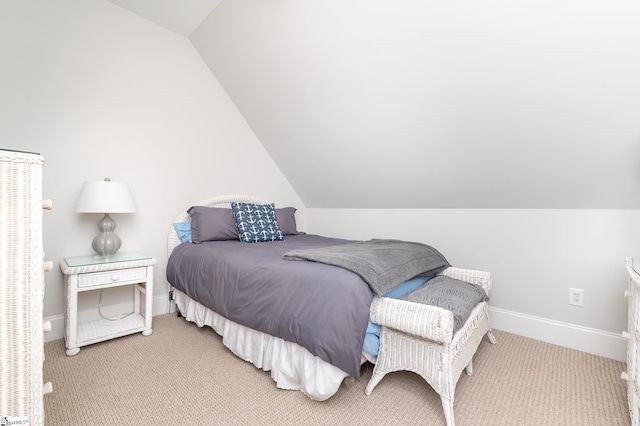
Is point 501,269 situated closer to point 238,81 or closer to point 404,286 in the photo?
point 404,286

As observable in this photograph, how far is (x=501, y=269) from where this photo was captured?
2.41 m

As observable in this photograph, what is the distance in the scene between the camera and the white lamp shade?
206 centimetres

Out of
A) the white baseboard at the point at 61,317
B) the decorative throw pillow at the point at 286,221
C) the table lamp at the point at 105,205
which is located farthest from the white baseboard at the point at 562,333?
the table lamp at the point at 105,205

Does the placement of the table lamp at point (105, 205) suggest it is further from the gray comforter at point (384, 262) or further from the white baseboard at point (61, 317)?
the gray comforter at point (384, 262)

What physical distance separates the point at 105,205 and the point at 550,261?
3211 mm

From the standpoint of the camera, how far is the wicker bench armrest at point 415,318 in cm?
127

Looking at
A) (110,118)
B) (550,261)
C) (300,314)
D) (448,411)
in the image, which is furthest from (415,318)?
(110,118)

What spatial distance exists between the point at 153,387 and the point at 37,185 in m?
1.21

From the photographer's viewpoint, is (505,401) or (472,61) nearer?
(505,401)

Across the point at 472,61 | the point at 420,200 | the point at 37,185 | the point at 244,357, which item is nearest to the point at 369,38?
the point at 472,61

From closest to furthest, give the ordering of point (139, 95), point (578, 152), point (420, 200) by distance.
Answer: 1. point (578, 152)
2. point (139, 95)
3. point (420, 200)

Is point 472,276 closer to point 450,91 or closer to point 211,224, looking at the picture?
point 450,91

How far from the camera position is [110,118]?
2.42 metres

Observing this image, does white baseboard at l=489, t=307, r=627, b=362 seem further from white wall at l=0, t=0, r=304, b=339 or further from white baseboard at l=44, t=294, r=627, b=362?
white wall at l=0, t=0, r=304, b=339
